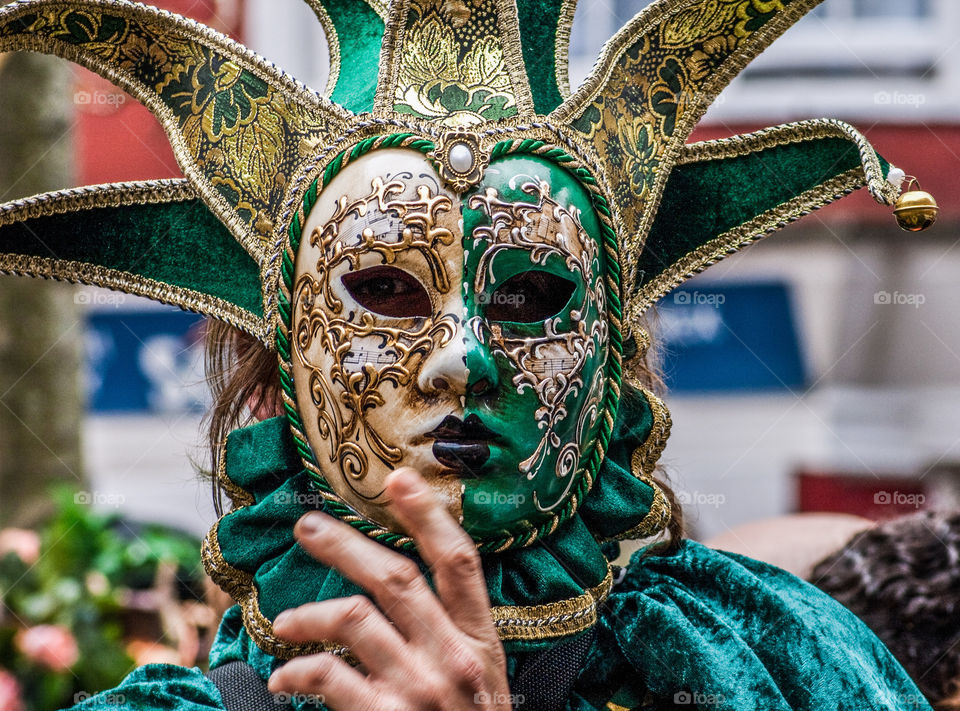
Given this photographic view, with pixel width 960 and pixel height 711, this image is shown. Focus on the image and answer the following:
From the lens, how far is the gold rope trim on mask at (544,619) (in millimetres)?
2010

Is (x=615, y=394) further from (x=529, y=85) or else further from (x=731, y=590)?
(x=529, y=85)

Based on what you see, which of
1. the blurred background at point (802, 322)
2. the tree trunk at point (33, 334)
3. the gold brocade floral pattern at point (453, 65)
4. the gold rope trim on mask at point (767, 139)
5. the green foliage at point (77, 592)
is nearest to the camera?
the gold brocade floral pattern at point (453, 65)

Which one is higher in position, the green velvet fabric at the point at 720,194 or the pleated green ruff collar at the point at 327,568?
the green velvet fabric at the point at 720,194

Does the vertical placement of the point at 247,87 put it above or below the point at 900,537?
above

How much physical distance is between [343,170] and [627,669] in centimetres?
114

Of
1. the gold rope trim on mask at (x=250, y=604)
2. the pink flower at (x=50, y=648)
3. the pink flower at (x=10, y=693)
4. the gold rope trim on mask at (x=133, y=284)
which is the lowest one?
the pink flower at (x=10, y=693)

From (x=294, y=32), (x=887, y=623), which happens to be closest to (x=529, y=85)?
(x=887, y=623)

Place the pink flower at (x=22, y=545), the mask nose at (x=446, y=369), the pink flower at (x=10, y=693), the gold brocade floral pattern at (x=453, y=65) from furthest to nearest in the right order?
the pink flower at (x=22, y=545) < the pink flower at (x=10, y=693) < the gold brocade floral pattern at (x=453, y=65) < the mask nose at (x=446, y=369)

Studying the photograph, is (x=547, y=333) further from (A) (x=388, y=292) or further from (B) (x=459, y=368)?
(A) (x=388, y=292)

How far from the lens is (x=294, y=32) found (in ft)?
30.9
